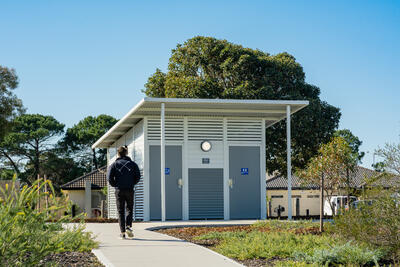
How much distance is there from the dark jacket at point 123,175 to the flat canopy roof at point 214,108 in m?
6.16

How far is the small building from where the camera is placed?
1880 centimetres

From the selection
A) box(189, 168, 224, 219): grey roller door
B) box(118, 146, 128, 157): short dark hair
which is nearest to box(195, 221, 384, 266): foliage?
box(118, 146, 128, 157): short dark hair

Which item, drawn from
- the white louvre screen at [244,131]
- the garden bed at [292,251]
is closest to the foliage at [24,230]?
the garden bed at [292,251]

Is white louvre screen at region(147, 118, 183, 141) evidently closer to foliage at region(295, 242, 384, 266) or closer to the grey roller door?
the grey roller door

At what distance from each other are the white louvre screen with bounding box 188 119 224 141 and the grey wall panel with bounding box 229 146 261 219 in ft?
2.40

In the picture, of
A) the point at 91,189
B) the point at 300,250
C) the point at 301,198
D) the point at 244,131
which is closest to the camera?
the point at 300,250

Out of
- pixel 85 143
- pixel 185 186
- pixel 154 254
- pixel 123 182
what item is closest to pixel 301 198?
pixel 85 143

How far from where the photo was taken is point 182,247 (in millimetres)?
9242

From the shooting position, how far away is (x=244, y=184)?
63.7 ft

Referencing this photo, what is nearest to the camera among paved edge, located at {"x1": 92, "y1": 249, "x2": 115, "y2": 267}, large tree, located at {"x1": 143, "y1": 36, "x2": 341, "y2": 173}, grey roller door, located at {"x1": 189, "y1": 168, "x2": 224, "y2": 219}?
paved edge, located at {"x1": 92, "y1": 249, "x2": 115, "y2": 267}

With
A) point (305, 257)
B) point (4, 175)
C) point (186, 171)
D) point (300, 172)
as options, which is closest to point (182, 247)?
point (305, 257)

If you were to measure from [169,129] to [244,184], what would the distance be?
3111mm

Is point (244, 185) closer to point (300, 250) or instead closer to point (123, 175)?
point (123, 175)

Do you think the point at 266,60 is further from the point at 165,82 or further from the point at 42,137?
the point at 42,137
